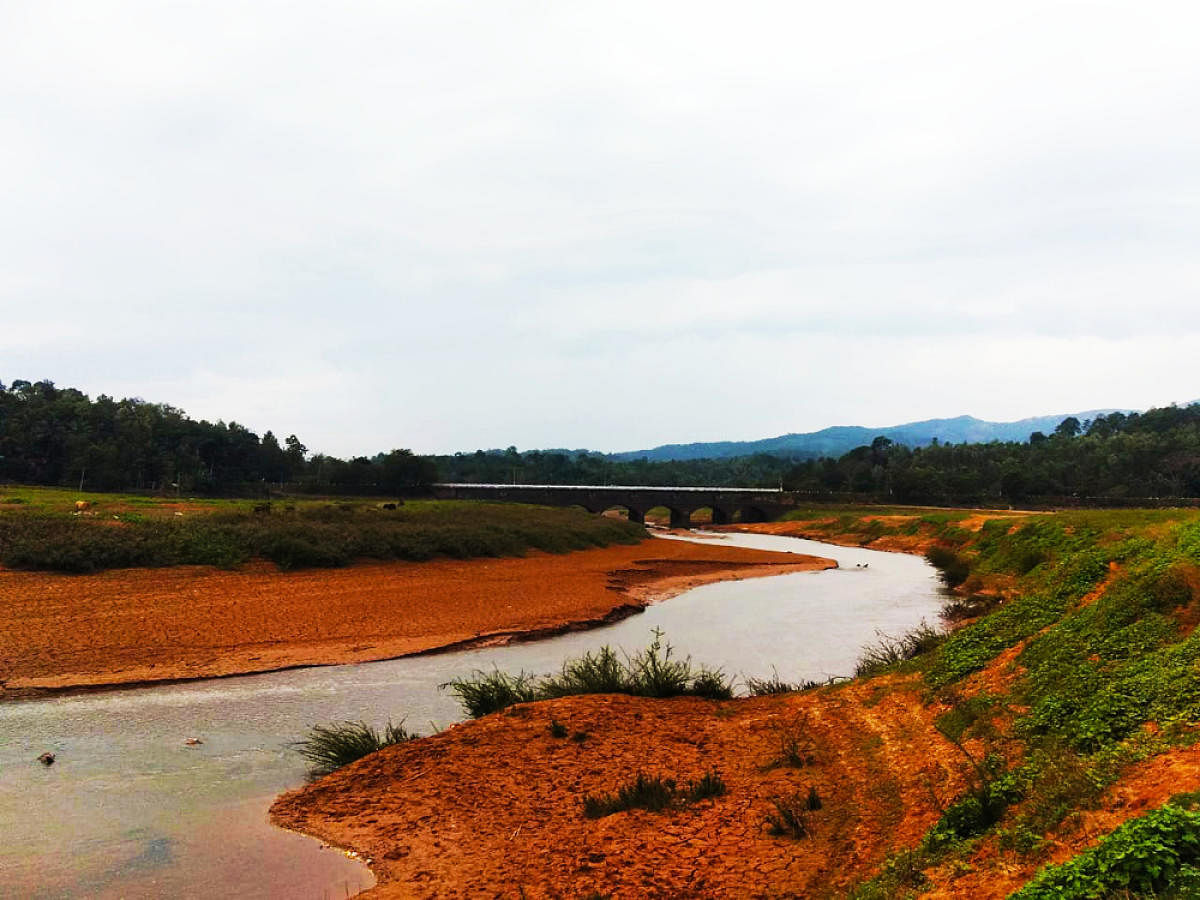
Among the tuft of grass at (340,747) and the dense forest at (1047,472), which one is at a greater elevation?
the dense forest at (1047,472)

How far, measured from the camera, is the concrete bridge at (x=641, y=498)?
10625 centimetres

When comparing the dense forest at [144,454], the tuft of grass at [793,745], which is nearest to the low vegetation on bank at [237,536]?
the tuft of grass at [793,745]

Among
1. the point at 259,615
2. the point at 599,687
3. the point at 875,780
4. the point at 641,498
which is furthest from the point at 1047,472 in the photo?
the point at 875,780

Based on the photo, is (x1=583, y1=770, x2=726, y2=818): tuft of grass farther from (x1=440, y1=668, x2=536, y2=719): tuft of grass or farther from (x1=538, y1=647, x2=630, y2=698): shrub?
(x1=538, y1=647, x2=630, y2=698): shrub

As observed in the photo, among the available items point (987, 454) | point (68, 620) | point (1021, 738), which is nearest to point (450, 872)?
point (1021, 738)

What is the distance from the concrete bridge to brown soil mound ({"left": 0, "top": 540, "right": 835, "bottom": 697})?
62.3 meters

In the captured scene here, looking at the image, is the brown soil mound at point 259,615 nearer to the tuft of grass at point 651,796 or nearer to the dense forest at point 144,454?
the tuft of grass at point 651,796

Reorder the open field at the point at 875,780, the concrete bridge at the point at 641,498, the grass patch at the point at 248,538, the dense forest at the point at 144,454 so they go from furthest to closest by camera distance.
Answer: the concrete bridge at the point at 641,498, the dense forest at the point at 144,454, the grass patch at the point at 248,538, the open field at the point at 875,780

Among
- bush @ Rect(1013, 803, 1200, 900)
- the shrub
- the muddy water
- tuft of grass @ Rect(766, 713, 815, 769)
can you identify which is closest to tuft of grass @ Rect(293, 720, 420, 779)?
the muddy water

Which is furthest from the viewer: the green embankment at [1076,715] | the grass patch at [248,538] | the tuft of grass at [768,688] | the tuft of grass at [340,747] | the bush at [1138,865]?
the grass patch at [248,538]

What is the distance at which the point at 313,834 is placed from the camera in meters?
11.1

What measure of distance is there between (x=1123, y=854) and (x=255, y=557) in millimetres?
37252

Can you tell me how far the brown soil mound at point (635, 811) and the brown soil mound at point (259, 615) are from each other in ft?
35.1

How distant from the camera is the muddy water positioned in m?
9.89
